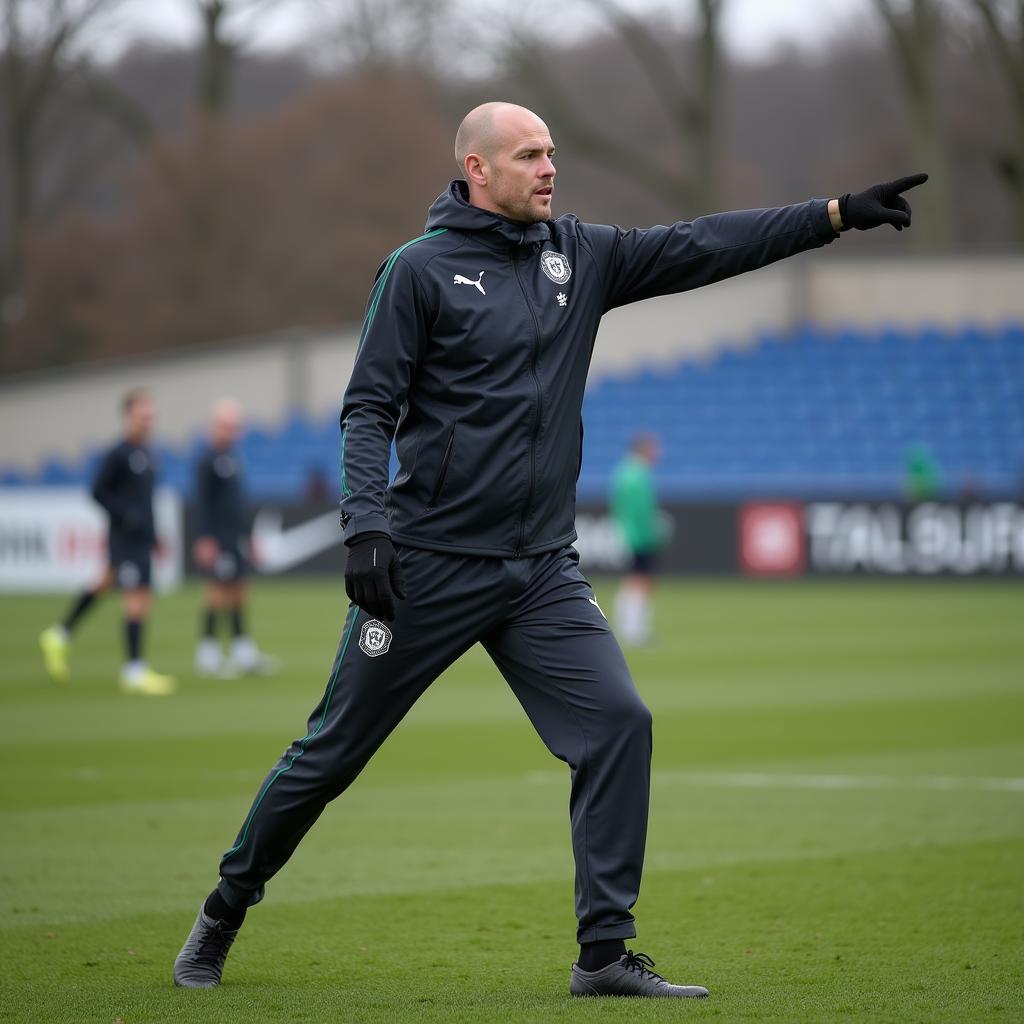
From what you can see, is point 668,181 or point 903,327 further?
point 668,181

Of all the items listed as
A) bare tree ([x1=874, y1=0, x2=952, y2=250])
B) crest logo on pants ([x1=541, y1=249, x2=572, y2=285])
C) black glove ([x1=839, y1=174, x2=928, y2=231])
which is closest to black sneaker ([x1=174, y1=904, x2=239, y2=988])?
crest logo on pants ([x1=541, y1=249, x2=572, y2=285])

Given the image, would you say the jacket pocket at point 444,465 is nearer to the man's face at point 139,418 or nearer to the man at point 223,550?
the man's face at point 139,418

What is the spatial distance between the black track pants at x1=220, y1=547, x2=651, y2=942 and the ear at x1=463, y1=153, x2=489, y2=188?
1113 millimetres

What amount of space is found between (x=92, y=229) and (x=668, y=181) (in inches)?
604

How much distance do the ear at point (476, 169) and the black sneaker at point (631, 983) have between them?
2303 millimetres

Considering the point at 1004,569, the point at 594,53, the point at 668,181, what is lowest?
the point at 1004,569

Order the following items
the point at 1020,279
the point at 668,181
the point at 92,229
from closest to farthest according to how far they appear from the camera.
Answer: the point at 1020,279 < the point at 668,181 < the point at 92,229

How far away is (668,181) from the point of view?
4438cm

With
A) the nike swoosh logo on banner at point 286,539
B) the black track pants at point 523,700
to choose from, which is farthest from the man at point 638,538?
the black track pants at point 523,700

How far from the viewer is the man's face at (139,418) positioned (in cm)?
1530

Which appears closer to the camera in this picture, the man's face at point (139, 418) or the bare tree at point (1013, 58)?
the man's face at point (139, 418)

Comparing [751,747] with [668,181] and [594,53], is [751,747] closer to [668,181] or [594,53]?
[668,181]

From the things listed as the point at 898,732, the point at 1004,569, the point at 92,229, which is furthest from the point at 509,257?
the point at 92,229

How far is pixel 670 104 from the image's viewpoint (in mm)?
45156
